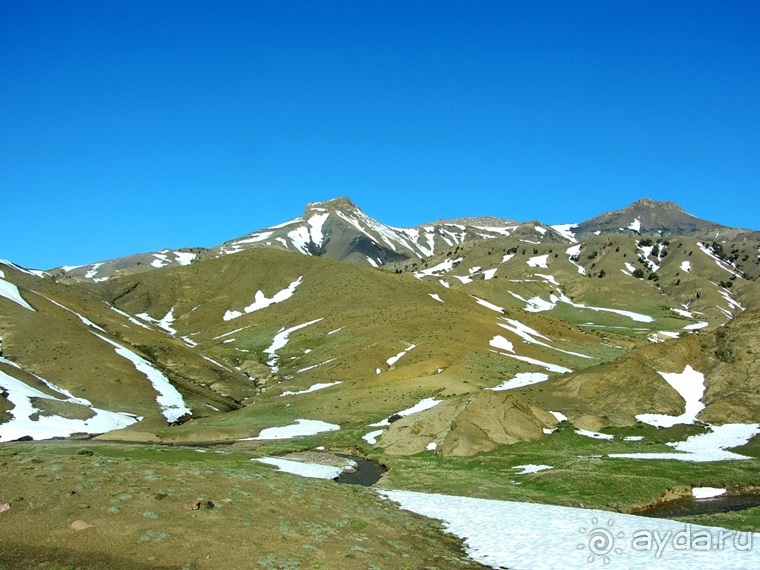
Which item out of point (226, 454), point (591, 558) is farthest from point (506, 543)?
point (226, 454)

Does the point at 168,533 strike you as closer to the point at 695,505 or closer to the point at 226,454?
the point at 695,505

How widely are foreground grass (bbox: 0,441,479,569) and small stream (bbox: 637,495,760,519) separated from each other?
53.0 feet

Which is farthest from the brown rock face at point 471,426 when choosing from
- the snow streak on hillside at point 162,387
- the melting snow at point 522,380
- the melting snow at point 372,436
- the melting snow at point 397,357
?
→ the melting snow at point 397,357

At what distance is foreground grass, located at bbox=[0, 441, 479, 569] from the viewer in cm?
1916

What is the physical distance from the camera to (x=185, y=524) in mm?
22078

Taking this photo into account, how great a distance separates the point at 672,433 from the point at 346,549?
49098 mm

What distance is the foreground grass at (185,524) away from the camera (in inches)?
754

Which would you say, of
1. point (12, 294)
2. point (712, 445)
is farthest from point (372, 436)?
point (12, 294)

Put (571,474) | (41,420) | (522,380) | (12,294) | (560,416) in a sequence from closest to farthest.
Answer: (571,474) → (560,416) → (41,420) → (522,380) → (12,294)

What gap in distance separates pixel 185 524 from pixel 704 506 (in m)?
32.0

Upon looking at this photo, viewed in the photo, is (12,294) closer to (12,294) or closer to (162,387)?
(12,294)

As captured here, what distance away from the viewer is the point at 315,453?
205 feet

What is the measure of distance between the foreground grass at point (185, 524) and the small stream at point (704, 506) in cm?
1615

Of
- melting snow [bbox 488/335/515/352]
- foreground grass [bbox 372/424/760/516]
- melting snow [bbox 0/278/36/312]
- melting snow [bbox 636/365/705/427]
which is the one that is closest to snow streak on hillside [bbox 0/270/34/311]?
melting snow [bbox 0/278/36/312]
